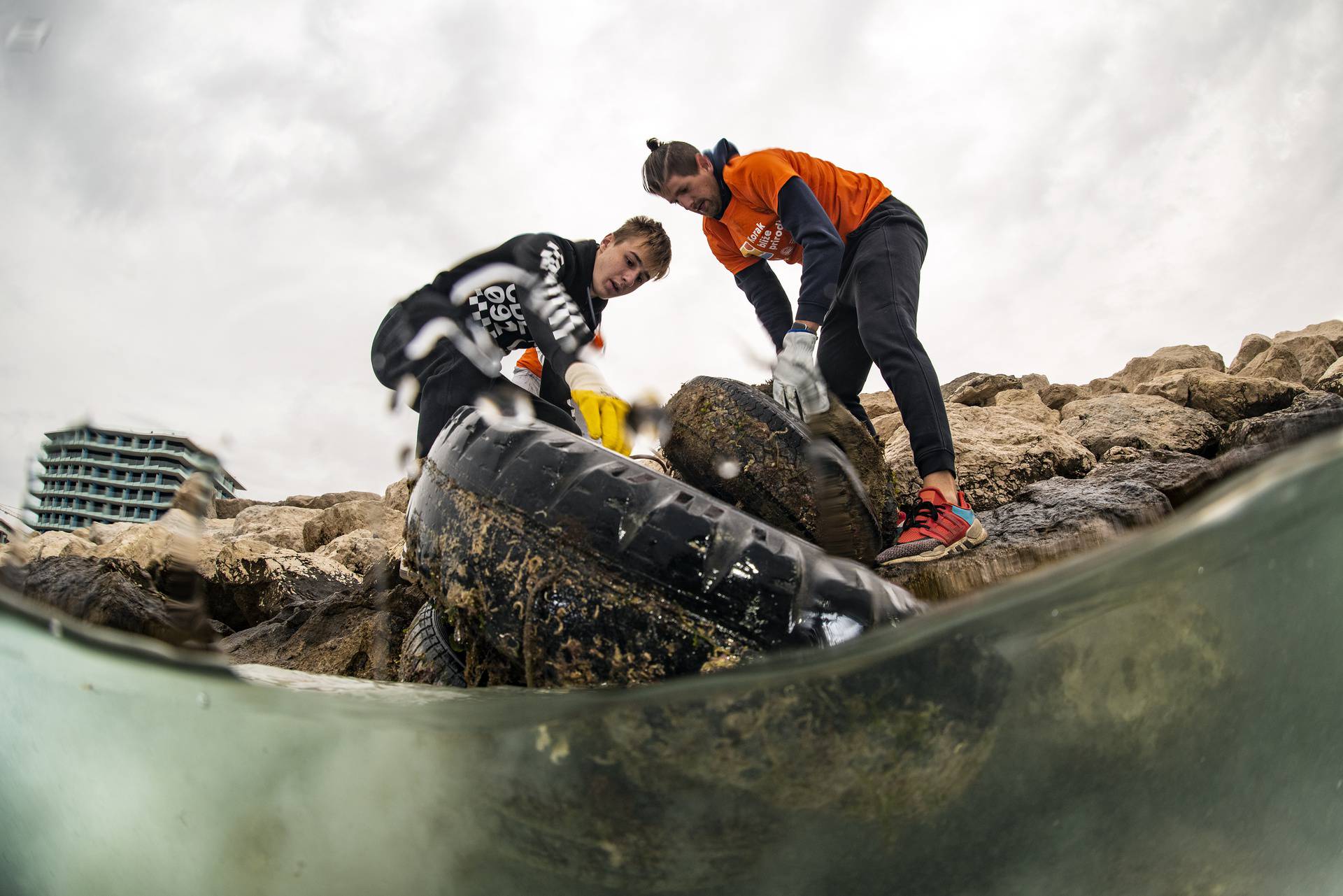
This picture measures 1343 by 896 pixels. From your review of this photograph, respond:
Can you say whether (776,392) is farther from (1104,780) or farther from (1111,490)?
(1104,780)

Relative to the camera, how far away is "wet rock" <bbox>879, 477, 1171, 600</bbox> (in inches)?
103

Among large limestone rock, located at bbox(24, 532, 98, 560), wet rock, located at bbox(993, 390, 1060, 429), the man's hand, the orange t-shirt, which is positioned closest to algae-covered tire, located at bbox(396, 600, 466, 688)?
the man's hand

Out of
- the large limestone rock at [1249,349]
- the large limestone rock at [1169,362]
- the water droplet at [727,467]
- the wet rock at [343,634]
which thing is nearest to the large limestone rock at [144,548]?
the wet rock at [343,634]

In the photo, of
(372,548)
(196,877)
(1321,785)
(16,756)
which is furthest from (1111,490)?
(372,548)

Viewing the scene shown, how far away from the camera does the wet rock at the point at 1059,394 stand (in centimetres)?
1010

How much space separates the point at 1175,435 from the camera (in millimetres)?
5617

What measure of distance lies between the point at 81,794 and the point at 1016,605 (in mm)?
1782

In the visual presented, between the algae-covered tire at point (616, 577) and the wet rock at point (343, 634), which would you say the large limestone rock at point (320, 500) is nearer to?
the wet rock at point (343, 634)

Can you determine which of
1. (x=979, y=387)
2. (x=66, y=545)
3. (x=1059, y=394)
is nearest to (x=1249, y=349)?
(x=1059, y=394)

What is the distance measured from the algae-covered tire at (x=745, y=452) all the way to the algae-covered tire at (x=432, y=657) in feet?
3.53

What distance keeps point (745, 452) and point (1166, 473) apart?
219cm

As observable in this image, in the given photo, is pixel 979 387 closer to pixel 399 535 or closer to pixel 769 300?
pixel 769 300

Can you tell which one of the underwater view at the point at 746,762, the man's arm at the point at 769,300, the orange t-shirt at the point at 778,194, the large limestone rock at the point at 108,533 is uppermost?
the orange t-shirt at the point at 778,194

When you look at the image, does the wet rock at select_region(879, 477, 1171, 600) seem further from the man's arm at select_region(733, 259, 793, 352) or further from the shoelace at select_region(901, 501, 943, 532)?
the man's arm at select_region(733, 259, 793, 352)
